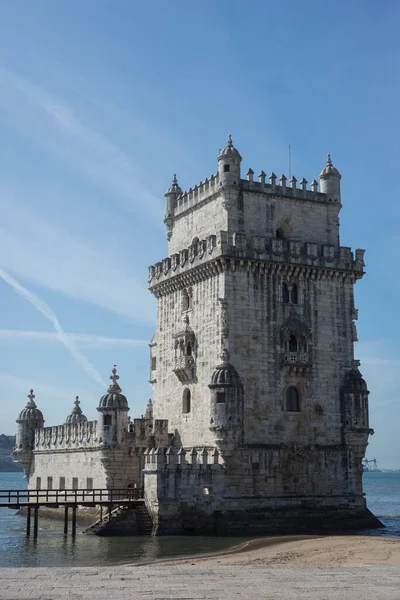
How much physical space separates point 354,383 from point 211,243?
1190 cm

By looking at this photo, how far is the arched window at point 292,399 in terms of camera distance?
50812 mm

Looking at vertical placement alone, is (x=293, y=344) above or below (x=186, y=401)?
above

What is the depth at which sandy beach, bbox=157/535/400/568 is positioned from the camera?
3544cm

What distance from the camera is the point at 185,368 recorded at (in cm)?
5222

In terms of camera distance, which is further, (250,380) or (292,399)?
(292,399)

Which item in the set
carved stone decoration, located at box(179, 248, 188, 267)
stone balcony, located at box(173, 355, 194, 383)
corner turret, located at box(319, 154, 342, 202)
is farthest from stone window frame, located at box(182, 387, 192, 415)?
corner turret, located at box(319, 154, 342, 202)

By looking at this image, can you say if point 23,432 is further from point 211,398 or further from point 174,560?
point 174,560

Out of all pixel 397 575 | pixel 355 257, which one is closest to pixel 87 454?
pixel 355 257

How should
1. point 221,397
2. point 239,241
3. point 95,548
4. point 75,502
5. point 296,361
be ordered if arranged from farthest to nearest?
point 296,361, point 239,241, point 75,502, point 221,397, point 95,548

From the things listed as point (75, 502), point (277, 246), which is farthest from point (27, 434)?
point (277, 246)

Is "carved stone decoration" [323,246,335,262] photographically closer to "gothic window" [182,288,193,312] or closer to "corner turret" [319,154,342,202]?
"corner turret" [319,154,342,202]

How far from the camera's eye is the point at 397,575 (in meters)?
27.6

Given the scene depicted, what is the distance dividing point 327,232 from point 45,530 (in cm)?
2532

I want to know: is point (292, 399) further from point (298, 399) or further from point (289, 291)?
point (289, 291)
